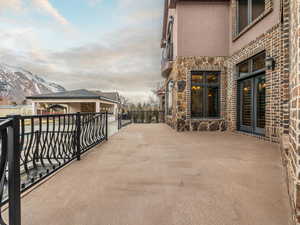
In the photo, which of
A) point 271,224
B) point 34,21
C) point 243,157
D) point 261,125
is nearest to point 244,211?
point 271,224

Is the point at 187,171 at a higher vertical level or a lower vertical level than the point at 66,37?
lower

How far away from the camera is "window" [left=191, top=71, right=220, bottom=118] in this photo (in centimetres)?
671

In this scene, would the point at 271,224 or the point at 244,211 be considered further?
the point at 244,211

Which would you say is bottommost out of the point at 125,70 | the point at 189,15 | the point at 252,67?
the point at 252,67

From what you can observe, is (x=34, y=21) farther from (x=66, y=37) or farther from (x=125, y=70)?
(x=125, y=70)

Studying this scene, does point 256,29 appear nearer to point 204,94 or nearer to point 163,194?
point 204,94

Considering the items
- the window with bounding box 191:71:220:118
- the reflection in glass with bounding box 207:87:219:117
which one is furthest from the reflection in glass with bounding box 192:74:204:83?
the reflection in glass with bounding box 207:87:219:117

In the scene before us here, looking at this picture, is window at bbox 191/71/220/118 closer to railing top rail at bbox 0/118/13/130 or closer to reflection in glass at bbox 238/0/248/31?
reflection in glass at bbox 238/0/248/31

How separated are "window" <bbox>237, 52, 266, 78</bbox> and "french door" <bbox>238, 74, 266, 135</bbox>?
0.21 m

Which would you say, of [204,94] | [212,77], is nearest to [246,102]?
[204,94]

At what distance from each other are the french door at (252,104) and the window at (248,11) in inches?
80.3

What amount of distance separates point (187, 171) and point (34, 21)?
1562 cm

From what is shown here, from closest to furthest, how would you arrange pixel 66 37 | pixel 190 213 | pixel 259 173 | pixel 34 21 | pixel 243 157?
pixel 190 213, pixel 259 173, pixel 243 157, pixel 34 21, pixel 66 37

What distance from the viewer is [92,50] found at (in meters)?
18.5
